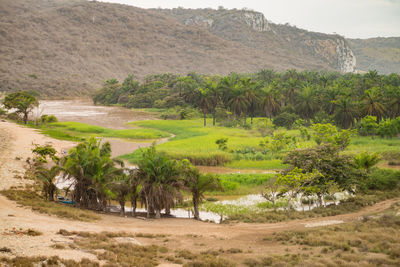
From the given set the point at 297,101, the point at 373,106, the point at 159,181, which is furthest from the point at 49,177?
the point at 297,101

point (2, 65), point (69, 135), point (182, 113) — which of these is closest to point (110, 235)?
point (69, 135)

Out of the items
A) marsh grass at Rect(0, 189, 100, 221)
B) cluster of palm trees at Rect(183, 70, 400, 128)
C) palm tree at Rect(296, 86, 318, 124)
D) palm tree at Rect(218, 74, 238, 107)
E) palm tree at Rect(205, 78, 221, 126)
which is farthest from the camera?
palm tree at Rect(218, 74, 238, 107)

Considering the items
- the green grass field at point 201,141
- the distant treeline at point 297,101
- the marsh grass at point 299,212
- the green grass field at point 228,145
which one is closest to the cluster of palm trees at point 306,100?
the distant treeline at point 297,101

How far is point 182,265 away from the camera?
54.9ft

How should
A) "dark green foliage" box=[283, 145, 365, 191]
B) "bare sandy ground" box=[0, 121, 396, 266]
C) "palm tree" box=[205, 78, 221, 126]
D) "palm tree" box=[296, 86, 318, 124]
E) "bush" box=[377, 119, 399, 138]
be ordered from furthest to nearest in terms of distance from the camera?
"palm tree" box=[205, 78, 221, 126] < "palm tree" box=[296, 86, 318, 124] < "bush" box=[377, 119, 399, 138] < "dark green foliage" box=[283, 145, 365, 191] < "bare sandy ground" box=[0, 121, 396, 266]

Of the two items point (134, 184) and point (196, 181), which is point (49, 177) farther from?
point (196, 181)

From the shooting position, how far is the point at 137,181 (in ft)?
88.2

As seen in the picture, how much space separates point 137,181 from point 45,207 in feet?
21.5

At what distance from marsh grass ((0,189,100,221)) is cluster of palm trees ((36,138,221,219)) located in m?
1.67

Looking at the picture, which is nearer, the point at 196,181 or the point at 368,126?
the point at 196,181

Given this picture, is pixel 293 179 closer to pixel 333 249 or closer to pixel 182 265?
pixel 333 249

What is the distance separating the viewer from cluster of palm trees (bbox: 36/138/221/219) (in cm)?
2666

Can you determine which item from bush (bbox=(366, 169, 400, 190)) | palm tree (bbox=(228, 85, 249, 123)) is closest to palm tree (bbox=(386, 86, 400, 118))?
palm tree (bbox=(228, 85, 249, 123))

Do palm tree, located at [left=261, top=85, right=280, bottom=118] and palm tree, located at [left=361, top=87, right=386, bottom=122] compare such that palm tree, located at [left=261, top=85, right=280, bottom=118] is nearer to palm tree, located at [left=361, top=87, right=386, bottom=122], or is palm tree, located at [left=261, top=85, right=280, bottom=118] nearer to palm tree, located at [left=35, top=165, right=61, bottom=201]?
palm tree, located at [left=361, top=87, right=386, bottom=122]
